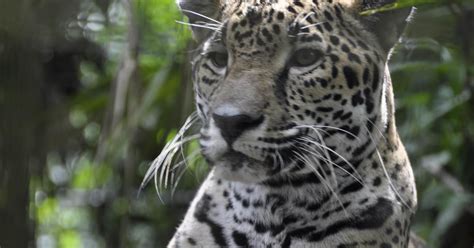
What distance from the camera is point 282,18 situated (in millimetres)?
3553

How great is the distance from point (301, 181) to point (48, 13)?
3.90 feet

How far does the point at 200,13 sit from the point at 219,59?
0.31 meters

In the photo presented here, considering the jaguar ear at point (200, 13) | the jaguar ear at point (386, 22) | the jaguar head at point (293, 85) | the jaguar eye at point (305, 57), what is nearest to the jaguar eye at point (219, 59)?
the jaguar head at point (293, 85)

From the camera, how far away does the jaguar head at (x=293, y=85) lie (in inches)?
133

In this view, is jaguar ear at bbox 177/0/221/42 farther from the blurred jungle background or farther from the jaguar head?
the blurred jungle background

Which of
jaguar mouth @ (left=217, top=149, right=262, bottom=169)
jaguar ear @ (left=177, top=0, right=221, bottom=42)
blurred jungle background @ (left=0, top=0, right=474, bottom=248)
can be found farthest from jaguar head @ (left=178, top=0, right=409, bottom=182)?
blurred jungle background @ (left=0, top=0, right=474, bottom=248)

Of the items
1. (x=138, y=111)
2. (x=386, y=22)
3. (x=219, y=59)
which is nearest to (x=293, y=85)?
(x=219, y=59)

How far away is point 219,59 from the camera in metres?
3.71

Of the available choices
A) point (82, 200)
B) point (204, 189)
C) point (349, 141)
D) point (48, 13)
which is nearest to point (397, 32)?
point (349, 141)

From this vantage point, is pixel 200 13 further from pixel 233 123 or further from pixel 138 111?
pixel 138 111

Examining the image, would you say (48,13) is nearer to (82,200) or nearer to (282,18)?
(282,18)

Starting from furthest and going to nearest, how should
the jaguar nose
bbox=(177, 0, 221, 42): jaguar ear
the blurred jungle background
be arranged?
1. the blurred jungle background
2. bbox=(177, 0, 221, 42): jaguar ear
3. the jaguar nose

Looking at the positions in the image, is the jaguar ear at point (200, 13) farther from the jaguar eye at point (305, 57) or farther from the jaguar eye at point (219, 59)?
the jaguar eye at point (305, 57)

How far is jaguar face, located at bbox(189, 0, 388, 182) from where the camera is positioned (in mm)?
3398
